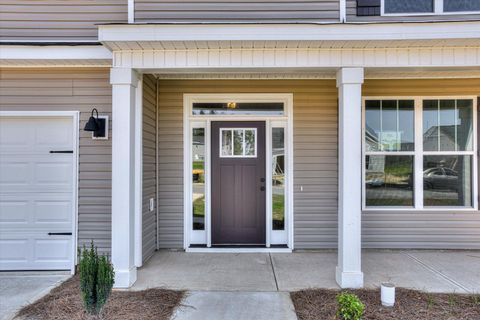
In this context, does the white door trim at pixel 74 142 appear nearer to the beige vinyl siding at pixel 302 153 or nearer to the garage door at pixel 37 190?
the garage door at pixel 37 190

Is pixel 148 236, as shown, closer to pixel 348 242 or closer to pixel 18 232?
pixel 18 232

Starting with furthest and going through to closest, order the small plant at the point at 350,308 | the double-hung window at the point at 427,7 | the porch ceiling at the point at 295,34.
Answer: the double-hung window at the point at 427,7 < the porch ceiling at the point at 295,34 < the small plant at the point at 350,308

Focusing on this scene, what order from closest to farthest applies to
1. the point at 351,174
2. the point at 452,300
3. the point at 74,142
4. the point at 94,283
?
the point at 94,283 → the point at 452,300 → the point at 351,174 → the point at 74,142

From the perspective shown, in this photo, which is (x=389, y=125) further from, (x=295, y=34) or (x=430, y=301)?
(x=430, y=301)

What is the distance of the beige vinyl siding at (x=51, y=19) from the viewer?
13.5 feet

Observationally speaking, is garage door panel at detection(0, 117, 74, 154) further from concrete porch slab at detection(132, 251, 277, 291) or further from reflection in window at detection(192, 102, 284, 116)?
concrete porch slab at detection(132, 251, 277, 291)

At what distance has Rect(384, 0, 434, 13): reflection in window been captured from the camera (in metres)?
4.33

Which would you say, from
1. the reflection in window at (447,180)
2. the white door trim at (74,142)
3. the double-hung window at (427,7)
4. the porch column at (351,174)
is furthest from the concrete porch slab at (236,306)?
the double-hung window at (427,7)

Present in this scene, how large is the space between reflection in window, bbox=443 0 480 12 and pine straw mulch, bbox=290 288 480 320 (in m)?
3.55

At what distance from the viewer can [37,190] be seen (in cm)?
421

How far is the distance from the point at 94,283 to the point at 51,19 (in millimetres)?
3299

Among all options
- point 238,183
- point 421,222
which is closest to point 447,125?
point 421,222

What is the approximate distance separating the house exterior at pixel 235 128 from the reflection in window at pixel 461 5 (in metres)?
0.02

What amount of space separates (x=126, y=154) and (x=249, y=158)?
6.62 ft
